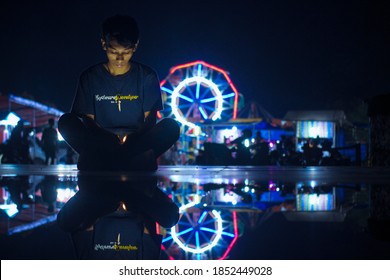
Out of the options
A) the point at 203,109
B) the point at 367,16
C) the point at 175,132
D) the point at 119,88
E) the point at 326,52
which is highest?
the point at 326,52

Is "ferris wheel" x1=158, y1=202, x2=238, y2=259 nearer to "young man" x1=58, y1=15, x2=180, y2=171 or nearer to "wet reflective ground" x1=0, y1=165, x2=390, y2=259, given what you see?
"wet reflective ground" x1=0, y1=165, x2=390, y2=259

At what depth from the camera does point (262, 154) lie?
29.5ft

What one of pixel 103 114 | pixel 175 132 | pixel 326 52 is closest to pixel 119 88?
pixel 103 114

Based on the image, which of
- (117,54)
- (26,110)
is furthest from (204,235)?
(26,110)

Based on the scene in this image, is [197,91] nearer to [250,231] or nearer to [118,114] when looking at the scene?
[118,114]

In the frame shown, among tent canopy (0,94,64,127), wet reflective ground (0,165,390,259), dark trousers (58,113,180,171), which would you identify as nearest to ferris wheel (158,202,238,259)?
wet reflective ground (0,165,390,259)

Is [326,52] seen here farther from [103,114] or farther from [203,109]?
[103,114]

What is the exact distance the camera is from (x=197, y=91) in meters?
18.4

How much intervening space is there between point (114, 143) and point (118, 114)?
1.06ft

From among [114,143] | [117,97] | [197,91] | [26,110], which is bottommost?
[114,143]

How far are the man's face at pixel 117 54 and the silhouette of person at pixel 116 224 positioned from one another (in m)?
2.16

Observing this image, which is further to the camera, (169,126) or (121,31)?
(121,31)

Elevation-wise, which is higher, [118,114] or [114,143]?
[118,114]

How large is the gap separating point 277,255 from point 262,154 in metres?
8.41
